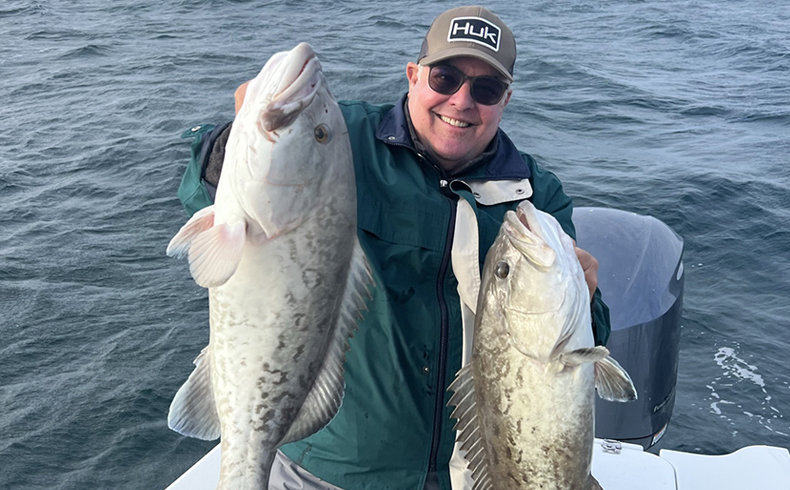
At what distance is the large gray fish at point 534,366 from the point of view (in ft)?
10.2

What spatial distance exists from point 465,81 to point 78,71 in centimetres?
1683

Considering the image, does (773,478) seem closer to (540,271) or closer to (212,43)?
(540,271)

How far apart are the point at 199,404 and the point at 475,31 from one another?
200cm

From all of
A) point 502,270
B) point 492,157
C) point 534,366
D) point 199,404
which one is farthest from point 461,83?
point 199,404

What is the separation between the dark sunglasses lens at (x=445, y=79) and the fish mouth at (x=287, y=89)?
1.04 m

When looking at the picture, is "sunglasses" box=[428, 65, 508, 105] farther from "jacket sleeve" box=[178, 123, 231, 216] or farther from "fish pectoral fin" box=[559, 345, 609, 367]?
"fish pectoral fin" box=[559, 345, 609, 367]

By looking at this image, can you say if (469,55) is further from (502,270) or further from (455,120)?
(502,270)

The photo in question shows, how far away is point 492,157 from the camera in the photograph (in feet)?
12.3

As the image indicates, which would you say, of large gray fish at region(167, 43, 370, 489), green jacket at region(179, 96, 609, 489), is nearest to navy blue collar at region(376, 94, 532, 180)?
green jacket at region(179, 96, 609, 489)

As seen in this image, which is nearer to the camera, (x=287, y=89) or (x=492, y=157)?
(x=287, y=89)

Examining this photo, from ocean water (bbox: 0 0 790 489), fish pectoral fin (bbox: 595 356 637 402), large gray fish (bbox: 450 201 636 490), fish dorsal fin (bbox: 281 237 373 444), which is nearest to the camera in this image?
fish dorsal fin (bbox: 281 237 373 444)

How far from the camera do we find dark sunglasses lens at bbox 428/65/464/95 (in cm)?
367

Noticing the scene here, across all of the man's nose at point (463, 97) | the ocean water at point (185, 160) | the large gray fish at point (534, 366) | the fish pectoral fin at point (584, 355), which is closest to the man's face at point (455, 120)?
the man's nose at point (463, 97)

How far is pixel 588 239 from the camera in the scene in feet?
19.8
